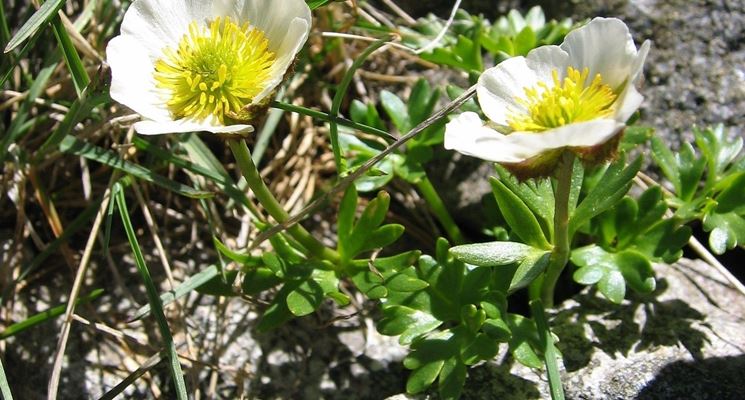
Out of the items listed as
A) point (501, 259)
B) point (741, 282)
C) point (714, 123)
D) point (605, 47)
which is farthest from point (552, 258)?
point (714, 123)

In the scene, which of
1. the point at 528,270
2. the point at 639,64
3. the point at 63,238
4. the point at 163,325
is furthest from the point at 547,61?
the point at 63,238

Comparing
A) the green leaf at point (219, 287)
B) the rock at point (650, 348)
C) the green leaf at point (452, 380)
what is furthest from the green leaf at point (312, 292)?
the rock at point (650, 348)

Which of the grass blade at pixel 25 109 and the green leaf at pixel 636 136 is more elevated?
the grass blade at pixel 25 109

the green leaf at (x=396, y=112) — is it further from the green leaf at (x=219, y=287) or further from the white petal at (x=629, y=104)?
the white petal at (x=629, y=104)

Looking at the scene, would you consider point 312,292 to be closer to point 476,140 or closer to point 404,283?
point 404,283

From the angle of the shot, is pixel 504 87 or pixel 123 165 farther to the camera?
pixel 123 165

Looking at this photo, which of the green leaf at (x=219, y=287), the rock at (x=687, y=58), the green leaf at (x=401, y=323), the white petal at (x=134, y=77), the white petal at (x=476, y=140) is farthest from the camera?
the rock at (x=687, y=58)
